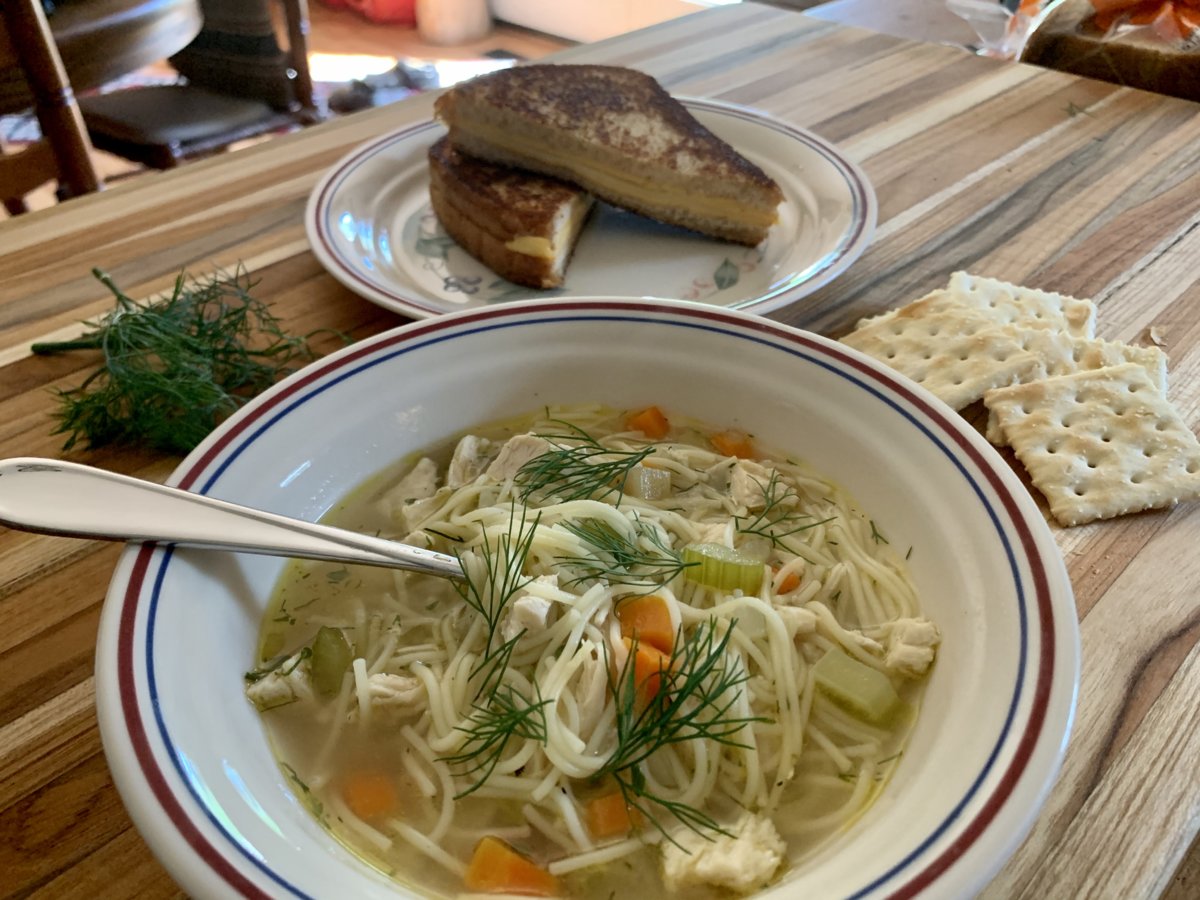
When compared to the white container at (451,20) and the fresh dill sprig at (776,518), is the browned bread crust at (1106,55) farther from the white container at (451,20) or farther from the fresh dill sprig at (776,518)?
the white container at (451,20)

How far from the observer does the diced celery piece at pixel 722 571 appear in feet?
5.25

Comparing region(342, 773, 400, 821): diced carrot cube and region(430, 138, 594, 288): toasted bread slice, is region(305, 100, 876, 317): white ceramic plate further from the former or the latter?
region(342, 773, 400, 821): diced carrot cube

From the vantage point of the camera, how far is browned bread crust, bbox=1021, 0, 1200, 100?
373 centimetres

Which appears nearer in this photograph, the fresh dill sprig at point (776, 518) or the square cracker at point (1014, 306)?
the fresh dill sprig at point (776, 518)

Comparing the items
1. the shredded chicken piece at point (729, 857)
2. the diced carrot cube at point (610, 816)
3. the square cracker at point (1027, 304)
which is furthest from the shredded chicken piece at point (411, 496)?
the square cracker at point (1027, 304)

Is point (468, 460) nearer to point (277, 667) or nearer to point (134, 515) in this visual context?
point (277, 667)

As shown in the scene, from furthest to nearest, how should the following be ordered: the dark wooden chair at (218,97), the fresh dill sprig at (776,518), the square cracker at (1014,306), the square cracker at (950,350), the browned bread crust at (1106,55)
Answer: the dark wooden chair at (218,97) → the browned bread crust at (1106,55) → the square cracker at (1014,306) → the square cracker at (950,350) → the fresh dill sprig at (776,518)

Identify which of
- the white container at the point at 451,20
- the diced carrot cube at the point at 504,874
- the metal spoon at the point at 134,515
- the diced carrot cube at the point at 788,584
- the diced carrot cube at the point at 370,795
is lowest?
the white container at the point at 451,20

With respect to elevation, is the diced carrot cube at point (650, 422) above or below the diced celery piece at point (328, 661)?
above

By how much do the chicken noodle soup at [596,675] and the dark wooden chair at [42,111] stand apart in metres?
2.84

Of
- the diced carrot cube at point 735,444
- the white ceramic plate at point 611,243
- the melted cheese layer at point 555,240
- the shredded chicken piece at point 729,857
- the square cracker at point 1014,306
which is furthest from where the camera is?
the melted cheese layer at point 555,240

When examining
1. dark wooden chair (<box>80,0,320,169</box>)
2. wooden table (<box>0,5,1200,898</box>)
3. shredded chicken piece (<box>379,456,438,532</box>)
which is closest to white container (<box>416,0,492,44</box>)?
dark wooden chair (<box>80,0,320,169</box>)

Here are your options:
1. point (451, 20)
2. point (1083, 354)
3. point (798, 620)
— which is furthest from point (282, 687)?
point (451, 20)

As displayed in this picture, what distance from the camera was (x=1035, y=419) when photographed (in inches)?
77.0
